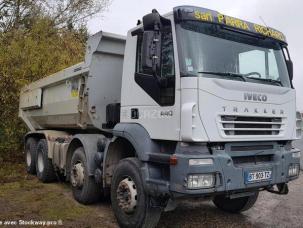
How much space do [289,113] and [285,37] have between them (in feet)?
4.13

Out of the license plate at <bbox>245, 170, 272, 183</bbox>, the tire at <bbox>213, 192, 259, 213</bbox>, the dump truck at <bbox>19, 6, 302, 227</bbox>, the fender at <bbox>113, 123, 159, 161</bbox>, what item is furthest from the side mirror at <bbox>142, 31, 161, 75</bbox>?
the tire at <bbox>213, 192, 259, 213</bbox>

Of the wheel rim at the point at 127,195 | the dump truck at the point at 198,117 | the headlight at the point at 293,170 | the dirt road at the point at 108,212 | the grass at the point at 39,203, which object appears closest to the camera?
the dump truck at the point at 198,117

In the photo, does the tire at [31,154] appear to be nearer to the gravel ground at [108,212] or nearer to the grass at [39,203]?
the grass at [39,203]

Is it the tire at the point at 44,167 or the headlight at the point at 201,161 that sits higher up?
the headlight at the point at 201,161

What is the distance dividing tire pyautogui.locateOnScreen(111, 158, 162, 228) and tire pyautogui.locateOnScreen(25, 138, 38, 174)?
4897 millimetres

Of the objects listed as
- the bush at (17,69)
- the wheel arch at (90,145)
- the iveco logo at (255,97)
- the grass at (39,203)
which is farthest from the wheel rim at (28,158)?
the iveco logo at (255,97)

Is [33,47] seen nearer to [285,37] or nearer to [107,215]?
[107,215]

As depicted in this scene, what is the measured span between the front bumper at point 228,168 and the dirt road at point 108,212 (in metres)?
1.23

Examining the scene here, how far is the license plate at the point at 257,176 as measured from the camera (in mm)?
5092

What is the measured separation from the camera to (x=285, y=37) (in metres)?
6.21

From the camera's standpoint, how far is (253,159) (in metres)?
5.44

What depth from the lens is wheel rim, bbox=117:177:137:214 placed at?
546cm

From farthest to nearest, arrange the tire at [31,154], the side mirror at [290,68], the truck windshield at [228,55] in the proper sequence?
the tire at [31,154], the side mirror at [290,68], the truck windshield at [228,55]

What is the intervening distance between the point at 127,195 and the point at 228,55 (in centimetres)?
237
